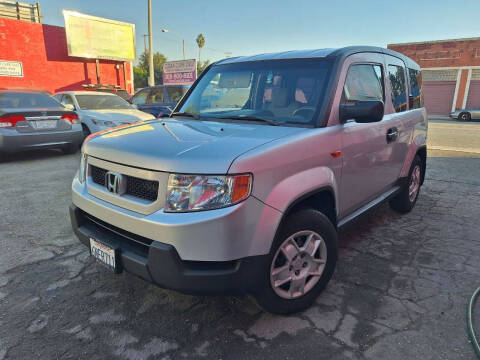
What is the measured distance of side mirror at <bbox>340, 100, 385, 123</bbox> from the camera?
241cm

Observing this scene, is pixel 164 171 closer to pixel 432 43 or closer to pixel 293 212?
pixel 293 212

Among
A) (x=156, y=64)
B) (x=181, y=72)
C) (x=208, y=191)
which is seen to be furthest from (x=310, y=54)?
(x=156, y=64)

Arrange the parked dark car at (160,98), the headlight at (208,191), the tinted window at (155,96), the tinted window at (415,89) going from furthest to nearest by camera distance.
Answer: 1. the tinted window at (155,96)
2. the parked dark car at (160,98)
3. the tinted window at (415,89)
4. the headlight at (208,191)

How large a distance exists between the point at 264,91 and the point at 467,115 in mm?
25639

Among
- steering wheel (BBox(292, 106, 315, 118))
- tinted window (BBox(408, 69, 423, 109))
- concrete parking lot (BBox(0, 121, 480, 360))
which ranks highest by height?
tinted window (BBox(408, 69, 423, 109))

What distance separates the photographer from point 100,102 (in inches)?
358

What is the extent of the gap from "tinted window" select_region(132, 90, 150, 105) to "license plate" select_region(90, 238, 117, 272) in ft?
31.4

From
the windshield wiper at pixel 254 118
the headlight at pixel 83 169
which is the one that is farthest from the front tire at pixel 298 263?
the headlight at pixel 83 169

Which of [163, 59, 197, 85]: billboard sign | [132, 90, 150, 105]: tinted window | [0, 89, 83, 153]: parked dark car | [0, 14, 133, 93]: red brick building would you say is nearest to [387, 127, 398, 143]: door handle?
[0, 89, 83, 153]: parked dark car

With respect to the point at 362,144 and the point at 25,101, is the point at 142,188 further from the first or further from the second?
the point at 25,101

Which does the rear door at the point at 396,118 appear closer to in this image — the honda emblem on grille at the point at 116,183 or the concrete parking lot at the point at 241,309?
the concrete parking lot at the point at 241,309

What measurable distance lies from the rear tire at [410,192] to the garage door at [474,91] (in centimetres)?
3027

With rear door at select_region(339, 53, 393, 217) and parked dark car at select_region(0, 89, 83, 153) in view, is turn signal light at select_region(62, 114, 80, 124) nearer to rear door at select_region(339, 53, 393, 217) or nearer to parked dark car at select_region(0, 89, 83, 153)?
parked dark car at select_region(0, 89, 83, 153)

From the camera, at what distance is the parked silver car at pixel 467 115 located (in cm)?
2264
